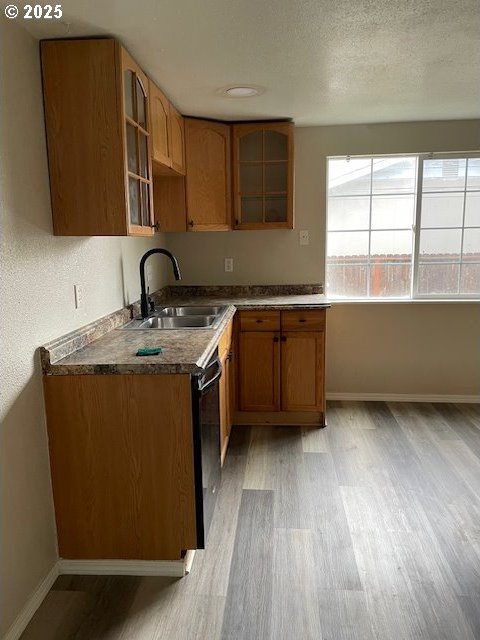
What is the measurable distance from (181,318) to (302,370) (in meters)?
0.96

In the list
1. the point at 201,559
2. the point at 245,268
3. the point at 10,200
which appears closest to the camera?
the point at 10,200

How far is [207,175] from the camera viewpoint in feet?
11.4

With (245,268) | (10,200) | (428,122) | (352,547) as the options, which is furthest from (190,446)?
(428,122)

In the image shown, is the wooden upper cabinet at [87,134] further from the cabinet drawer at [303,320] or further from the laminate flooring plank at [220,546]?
the cabinet drawer at [303,320]

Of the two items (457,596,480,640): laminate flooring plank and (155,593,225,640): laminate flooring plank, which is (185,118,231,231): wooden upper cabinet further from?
(457,596,480,640): laminate flooring plank

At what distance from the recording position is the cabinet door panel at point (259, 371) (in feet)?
11.0

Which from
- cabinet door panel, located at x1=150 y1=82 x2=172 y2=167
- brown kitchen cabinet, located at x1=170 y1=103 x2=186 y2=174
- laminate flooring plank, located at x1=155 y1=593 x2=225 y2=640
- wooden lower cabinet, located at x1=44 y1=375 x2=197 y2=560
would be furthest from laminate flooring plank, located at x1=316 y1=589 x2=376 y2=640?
brown kitchen cabinet, located at x1=170 y1=103 x2=186 y2=174

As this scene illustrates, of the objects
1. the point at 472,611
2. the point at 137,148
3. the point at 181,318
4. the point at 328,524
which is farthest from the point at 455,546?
the point at 137,148

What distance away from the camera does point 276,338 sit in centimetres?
335

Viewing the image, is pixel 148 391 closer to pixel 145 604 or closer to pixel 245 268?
pixel 145 604

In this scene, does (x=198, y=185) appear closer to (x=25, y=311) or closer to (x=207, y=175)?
(x=207, y=175)

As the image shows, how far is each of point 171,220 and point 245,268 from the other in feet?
2.55

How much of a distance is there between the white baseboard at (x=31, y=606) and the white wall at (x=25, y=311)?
3 cm

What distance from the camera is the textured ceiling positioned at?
1.72m
